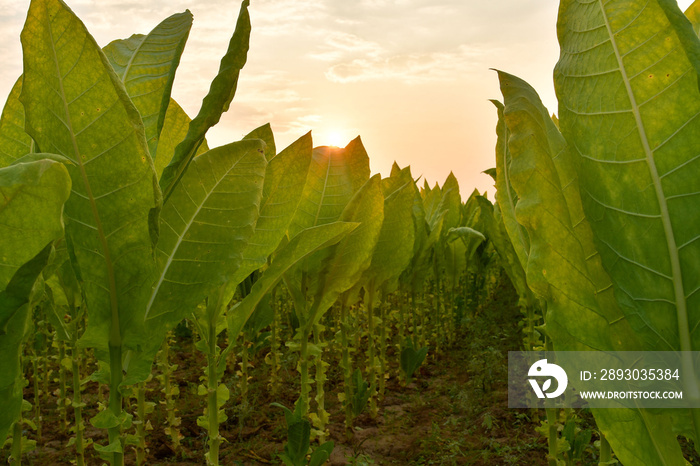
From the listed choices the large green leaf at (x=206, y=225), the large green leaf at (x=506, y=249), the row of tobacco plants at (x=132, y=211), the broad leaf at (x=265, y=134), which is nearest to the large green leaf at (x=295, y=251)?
the row of tobacco plants at (x=132, y=211)

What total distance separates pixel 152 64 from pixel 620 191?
116cm

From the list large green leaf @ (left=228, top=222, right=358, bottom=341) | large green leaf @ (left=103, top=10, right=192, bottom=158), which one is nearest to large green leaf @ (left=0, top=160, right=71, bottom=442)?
large green leaf @ (left=103, top=10, right=192, bottom=158)

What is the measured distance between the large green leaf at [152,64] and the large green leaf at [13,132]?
0.89 ft

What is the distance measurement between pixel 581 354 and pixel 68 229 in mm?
1054

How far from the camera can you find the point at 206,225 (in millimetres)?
1408

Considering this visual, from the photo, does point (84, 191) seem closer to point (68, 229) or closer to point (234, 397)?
point (68, 229)

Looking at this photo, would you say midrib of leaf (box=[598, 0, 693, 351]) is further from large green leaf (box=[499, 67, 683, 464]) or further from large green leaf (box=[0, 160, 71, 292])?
large green leaf (box=[0, 160, 71, 292])

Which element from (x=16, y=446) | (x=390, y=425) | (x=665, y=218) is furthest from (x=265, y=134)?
(x=390, y=425)

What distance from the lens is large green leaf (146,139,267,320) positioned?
133 centimetres

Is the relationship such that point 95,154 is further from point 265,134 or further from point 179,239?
point 265,134

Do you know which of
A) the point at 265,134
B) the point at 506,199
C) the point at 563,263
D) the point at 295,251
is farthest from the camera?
the point at 265,134

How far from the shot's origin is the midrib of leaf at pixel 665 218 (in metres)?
0.93

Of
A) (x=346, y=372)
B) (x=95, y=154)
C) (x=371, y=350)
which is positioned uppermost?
(x=95, y=154)

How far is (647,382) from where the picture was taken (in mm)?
998
